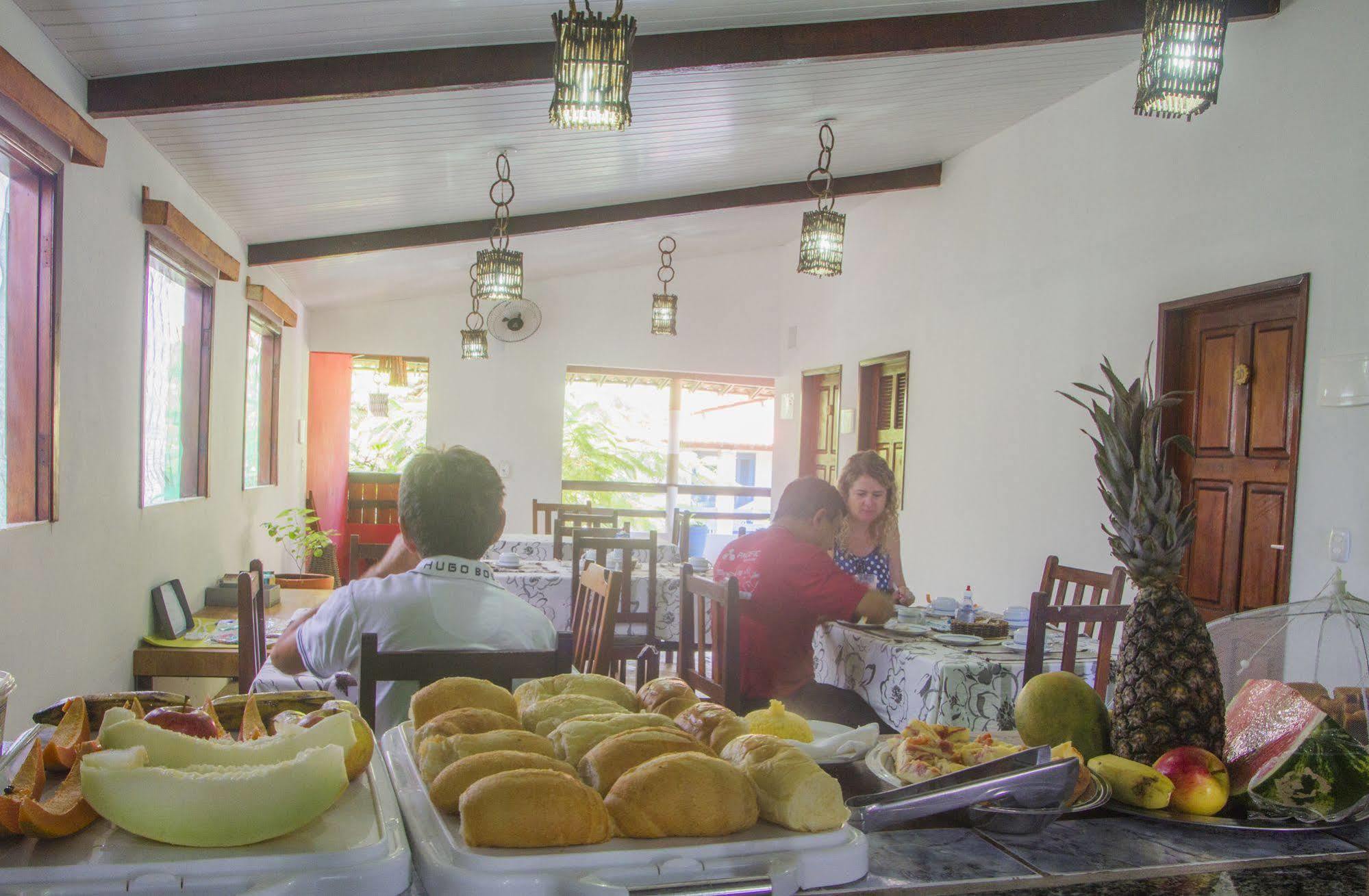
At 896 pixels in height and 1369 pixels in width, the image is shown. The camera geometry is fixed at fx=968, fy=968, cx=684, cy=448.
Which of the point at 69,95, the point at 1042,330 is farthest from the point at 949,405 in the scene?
the point at 69,95

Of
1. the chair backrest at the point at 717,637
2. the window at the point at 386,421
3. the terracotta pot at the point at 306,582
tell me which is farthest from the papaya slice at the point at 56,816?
the window at the point at 386,421

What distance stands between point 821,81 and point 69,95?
2636 mm

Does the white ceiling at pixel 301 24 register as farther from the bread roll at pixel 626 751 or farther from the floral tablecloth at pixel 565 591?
the bread roll at pixel 626 751

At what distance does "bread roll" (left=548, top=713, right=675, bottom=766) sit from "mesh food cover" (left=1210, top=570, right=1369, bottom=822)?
632mm

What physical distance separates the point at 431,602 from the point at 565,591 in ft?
7.50

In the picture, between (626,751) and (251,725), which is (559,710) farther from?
(251,725)

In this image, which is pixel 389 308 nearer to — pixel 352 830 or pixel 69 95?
pixel 69 95

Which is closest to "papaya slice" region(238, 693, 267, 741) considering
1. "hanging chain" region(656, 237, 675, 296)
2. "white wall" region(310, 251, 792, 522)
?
"hanging chain" region(656, 237, 675, 296)

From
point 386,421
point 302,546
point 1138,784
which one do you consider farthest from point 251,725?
point 386,421

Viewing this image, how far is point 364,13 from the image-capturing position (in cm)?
260

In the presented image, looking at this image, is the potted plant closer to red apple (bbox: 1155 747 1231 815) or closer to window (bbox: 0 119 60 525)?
window (bbox: 0 119 60 525)

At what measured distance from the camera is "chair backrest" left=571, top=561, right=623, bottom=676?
2.45 m

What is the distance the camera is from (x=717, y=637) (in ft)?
8.80

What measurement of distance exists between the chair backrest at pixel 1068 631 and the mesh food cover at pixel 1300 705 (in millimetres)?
1005
